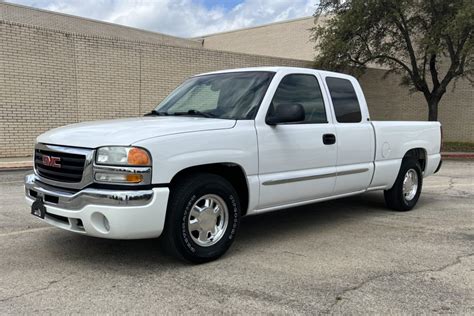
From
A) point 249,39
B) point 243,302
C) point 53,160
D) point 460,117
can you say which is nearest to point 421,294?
point 243,302

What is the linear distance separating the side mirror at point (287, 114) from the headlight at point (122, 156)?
1.47 m

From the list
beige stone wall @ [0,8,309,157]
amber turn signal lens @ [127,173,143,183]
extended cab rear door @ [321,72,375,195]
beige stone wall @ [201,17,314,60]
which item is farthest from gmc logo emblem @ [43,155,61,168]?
beige stone wall @ [201,17,314,60]

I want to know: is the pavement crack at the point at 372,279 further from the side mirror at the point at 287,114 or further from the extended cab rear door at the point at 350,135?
the side mirror at the point at 287,114

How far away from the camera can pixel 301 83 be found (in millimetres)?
5477

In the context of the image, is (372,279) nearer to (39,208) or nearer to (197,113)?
(197,113)

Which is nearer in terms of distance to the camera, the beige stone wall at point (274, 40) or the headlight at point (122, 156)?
the headlight at point (122, 156)

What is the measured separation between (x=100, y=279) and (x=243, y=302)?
128cm

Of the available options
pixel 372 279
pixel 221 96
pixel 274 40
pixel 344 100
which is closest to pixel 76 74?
pixel 221 96

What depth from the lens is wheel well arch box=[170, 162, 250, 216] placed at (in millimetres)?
4402

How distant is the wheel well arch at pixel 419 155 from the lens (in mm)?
7123

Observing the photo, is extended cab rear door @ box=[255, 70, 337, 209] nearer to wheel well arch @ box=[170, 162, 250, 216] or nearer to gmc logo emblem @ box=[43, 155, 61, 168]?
wheel well arch @ box=[170, 162, 250, 216]

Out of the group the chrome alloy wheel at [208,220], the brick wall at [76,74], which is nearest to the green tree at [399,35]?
the brick wall at [76,74]

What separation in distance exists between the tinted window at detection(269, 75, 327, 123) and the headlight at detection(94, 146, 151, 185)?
172 centimetres

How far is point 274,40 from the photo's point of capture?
29453 mm
